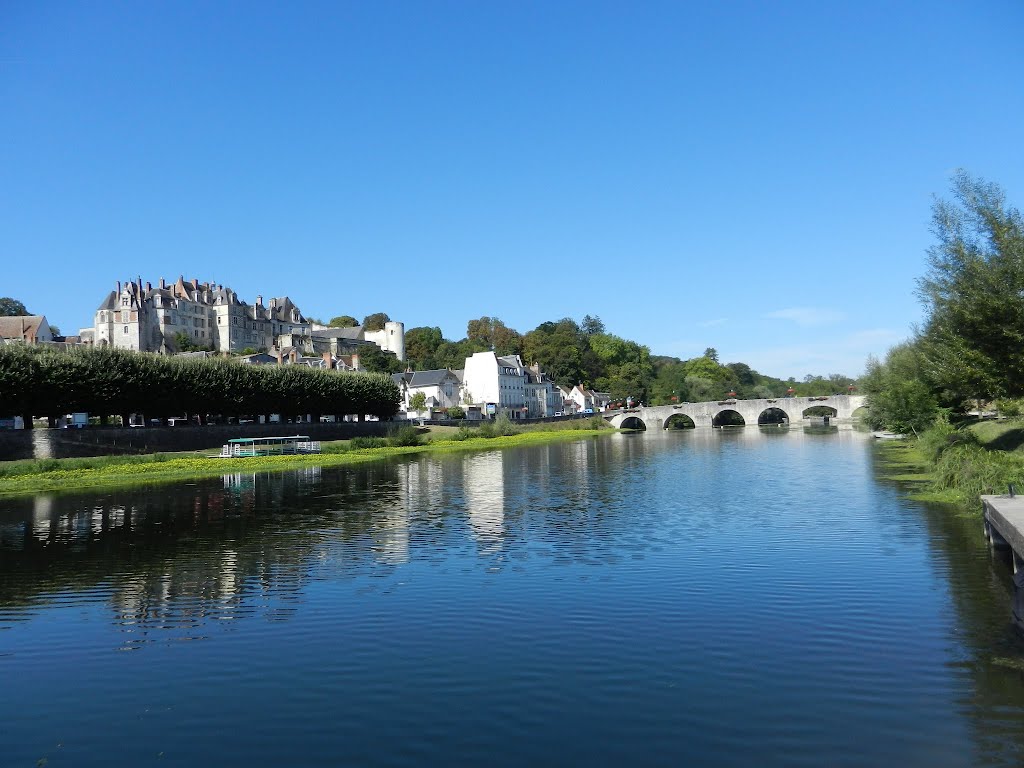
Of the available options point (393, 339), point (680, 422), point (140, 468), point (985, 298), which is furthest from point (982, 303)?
point (393, 339)

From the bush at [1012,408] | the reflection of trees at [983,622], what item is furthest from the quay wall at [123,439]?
the bush at [1012,408]

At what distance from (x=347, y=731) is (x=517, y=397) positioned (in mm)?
138564

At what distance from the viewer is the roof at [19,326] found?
383 feet

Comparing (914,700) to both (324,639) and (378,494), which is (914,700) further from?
(378,494)

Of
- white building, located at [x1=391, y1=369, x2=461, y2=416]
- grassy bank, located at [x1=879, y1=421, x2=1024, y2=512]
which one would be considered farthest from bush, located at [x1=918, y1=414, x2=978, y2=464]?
white building, located at [x1=391, y1=369, x2=461, y2=416]

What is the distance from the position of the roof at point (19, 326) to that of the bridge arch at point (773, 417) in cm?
11289

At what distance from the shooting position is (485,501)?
3469 centimetres

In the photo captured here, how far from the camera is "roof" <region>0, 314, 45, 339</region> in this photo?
383ft

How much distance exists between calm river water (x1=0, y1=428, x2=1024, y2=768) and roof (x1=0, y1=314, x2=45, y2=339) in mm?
104586

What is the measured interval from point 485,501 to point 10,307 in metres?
154

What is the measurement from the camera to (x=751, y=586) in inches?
672

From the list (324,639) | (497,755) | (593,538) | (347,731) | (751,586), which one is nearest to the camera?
(497,755)

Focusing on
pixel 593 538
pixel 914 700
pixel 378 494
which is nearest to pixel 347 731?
pixel 914 700

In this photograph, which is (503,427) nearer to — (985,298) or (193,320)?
(985,298)
